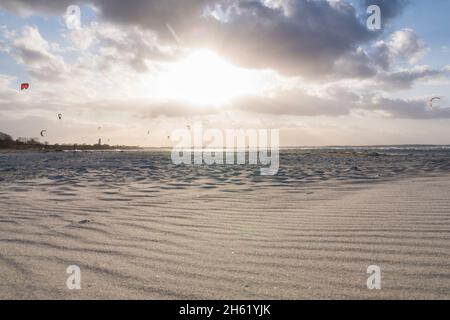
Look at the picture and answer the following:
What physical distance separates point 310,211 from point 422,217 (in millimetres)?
1491

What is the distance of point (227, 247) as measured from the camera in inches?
153

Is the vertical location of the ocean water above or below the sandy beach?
above

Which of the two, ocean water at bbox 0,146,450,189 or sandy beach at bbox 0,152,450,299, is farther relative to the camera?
ocean water at bbox 0,146,450,189

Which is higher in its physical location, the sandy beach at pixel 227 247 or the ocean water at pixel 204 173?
the ocean water at pixel 204 173

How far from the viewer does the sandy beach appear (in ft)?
9.16

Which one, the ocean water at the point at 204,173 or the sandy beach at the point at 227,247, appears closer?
the sandy beach at the point at 227,247

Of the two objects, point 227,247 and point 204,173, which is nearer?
point 227,247

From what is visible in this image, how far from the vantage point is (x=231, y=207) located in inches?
257

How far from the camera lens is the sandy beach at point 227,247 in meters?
2.79
